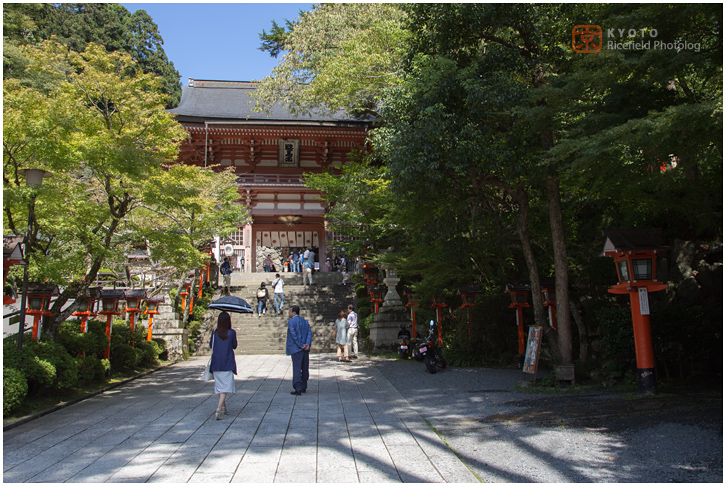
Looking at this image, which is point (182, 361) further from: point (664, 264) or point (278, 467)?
point (664, 264)

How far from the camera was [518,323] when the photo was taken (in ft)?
34.3

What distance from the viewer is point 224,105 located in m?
29.2

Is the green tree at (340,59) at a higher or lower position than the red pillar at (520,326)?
higher

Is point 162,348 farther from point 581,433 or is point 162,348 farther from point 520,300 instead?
point 581,433

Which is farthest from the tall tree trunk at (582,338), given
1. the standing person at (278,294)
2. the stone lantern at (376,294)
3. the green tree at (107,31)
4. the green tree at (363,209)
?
the green tree at (107,31)

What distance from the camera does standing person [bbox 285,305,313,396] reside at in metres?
7.83

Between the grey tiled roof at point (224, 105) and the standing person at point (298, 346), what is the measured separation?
1860 centimetres

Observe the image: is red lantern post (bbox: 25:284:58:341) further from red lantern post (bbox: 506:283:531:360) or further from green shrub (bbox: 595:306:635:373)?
green shrub (bbox: 595:306:635:373)

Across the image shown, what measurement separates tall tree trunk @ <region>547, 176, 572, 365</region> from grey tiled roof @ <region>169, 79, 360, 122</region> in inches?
700

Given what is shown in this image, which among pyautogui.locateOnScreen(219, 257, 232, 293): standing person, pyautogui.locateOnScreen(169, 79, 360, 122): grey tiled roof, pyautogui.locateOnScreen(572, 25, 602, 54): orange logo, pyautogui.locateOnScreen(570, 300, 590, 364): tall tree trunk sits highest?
pyautogui.locateOnScreen(169, 79, 360, 122): grey tiled roof

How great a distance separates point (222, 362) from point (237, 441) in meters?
1.49

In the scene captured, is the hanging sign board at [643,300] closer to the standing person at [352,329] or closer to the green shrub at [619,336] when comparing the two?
the green shrub at [619,336]

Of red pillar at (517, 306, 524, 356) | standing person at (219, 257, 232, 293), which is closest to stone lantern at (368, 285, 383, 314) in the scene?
red pillar at (517, 306, 524, 356)

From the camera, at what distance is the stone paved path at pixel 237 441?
4066mm
